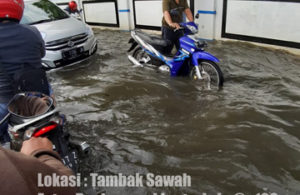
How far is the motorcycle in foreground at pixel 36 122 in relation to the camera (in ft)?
6.82

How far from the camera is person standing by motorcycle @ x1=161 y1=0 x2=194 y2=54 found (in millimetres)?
5695

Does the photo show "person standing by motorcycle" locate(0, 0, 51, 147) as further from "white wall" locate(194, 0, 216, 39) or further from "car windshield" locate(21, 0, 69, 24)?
"white wall" locate(194, 0, 216, 39)

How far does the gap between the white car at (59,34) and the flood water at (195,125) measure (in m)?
0.52

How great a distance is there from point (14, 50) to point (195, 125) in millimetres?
2511

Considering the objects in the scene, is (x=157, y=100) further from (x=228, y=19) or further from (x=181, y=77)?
(x=228, y=19)

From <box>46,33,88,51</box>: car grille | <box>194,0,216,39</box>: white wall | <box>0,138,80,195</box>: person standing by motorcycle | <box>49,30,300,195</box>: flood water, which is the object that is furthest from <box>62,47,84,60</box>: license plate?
<box>0,138,80,195</box>: person standing by motorcycle

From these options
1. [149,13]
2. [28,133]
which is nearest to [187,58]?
[28,133]

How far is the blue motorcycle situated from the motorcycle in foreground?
3.36 m

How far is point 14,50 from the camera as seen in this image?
2668 mm

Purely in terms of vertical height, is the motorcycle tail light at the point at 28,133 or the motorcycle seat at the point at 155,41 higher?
the motorcycle tail light at the point at 28,133

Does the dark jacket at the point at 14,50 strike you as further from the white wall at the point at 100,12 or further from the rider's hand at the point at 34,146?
the white wall at the point at 100,12

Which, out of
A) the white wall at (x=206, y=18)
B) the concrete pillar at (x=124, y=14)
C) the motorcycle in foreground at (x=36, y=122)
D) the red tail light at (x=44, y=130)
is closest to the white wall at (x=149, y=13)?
the concrete pillar at (x=124, y=14)

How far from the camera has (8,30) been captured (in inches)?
102

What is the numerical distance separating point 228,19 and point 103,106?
5522mm
